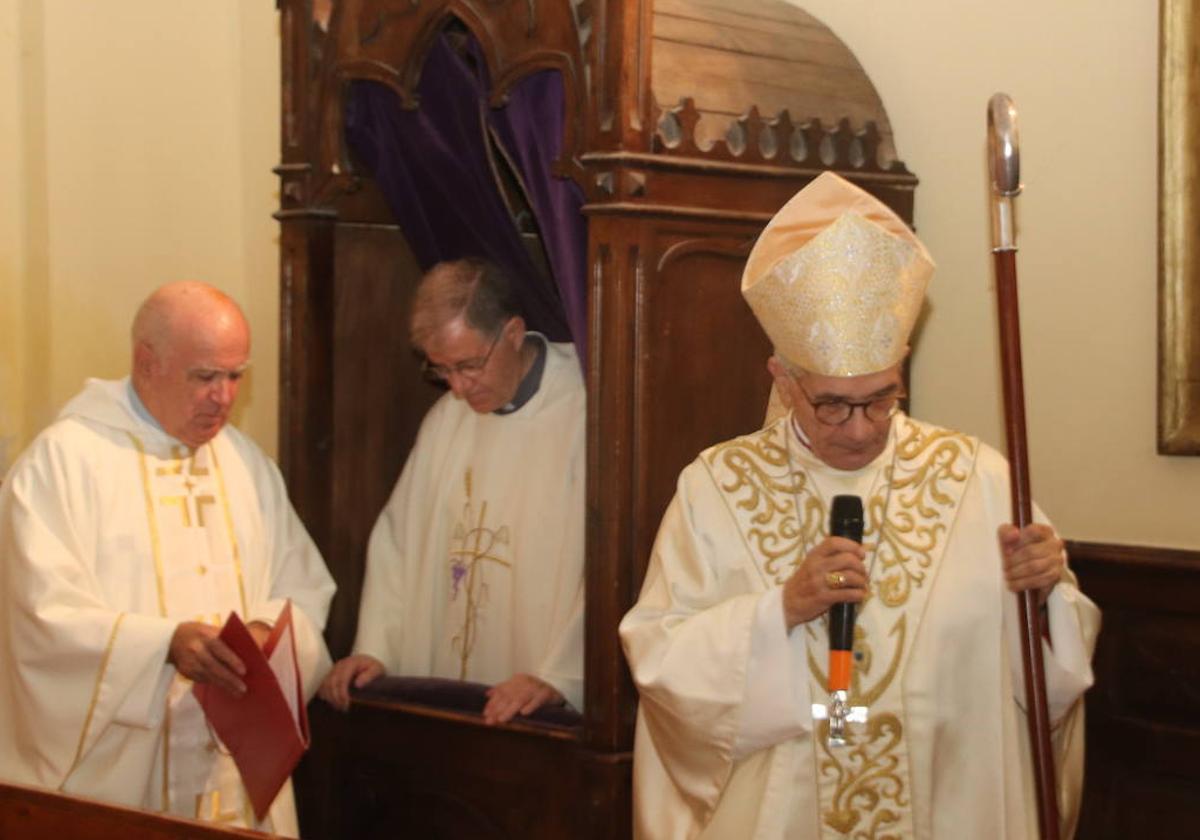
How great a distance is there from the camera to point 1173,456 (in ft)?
15.4

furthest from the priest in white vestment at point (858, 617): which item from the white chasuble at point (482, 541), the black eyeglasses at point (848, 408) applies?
the white chasuble at point (482, 541)

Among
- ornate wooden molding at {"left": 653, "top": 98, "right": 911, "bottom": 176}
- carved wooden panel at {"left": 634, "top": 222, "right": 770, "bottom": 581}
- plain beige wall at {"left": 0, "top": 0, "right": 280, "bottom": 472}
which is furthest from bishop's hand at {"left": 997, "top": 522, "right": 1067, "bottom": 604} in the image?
plain beige wall at {"left": 0, "top": 0, "right": 280, "bottom": 472}

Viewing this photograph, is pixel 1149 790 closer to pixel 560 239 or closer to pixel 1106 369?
pixel 1106 369

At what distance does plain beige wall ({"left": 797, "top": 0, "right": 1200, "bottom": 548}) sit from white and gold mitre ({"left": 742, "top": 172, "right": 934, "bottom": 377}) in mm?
Result: 1285

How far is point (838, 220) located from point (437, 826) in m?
2.30

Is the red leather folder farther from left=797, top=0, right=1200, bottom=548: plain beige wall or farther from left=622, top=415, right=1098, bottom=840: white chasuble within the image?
left=797, top=0, right=1200, bottom=548: plain beige wall

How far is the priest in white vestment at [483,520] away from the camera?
5.11 metres

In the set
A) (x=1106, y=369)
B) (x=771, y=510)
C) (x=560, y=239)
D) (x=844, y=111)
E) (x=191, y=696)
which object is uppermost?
(x=844, y=111)

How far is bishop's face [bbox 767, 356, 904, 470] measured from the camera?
3.57 m

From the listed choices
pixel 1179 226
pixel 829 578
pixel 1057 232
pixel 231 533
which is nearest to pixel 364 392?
pixel 231 533

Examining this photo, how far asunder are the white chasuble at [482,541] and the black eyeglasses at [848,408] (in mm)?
1517

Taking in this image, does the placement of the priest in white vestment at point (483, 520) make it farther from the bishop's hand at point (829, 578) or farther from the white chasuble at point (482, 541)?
the bishop's hand at point (829, 578)

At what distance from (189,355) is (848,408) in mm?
2072

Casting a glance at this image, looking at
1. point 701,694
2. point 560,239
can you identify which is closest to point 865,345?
point 701,694
